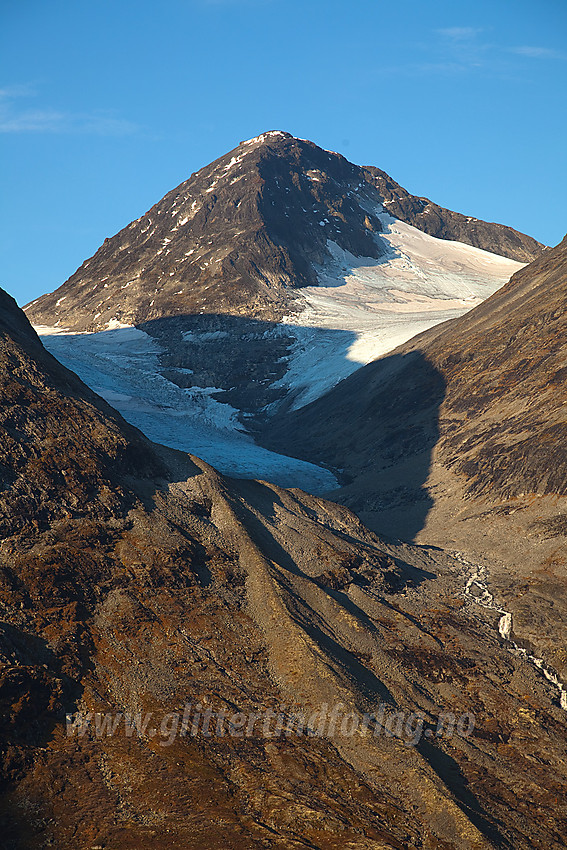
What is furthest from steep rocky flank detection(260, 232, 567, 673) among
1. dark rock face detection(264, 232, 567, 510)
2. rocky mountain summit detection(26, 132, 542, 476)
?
rocky mountain summit detection(26, 132, 542, 476)

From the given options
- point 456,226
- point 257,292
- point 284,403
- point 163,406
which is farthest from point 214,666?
point 456,226

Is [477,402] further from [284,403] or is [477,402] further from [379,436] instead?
[284,403]

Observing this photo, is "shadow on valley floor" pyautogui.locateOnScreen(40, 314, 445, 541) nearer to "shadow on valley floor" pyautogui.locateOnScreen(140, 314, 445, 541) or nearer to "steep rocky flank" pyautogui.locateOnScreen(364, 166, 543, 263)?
"shadow on valley floor" pyautogui.locateOnScreen(140, 314, 445, 541)

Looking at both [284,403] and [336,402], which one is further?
[284,403]

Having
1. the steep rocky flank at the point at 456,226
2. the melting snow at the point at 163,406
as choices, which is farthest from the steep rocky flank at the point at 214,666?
the steep rocky flank at the point at 456,226

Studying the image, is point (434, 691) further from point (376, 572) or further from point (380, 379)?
point (380, 379)

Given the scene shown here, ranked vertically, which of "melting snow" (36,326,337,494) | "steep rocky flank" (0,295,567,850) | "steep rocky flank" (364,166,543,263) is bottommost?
"steep rocky flank" (0,295,567,850)

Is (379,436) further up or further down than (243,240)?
further down

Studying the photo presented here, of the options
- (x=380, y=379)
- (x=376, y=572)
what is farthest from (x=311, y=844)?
(x=380, y=379)
